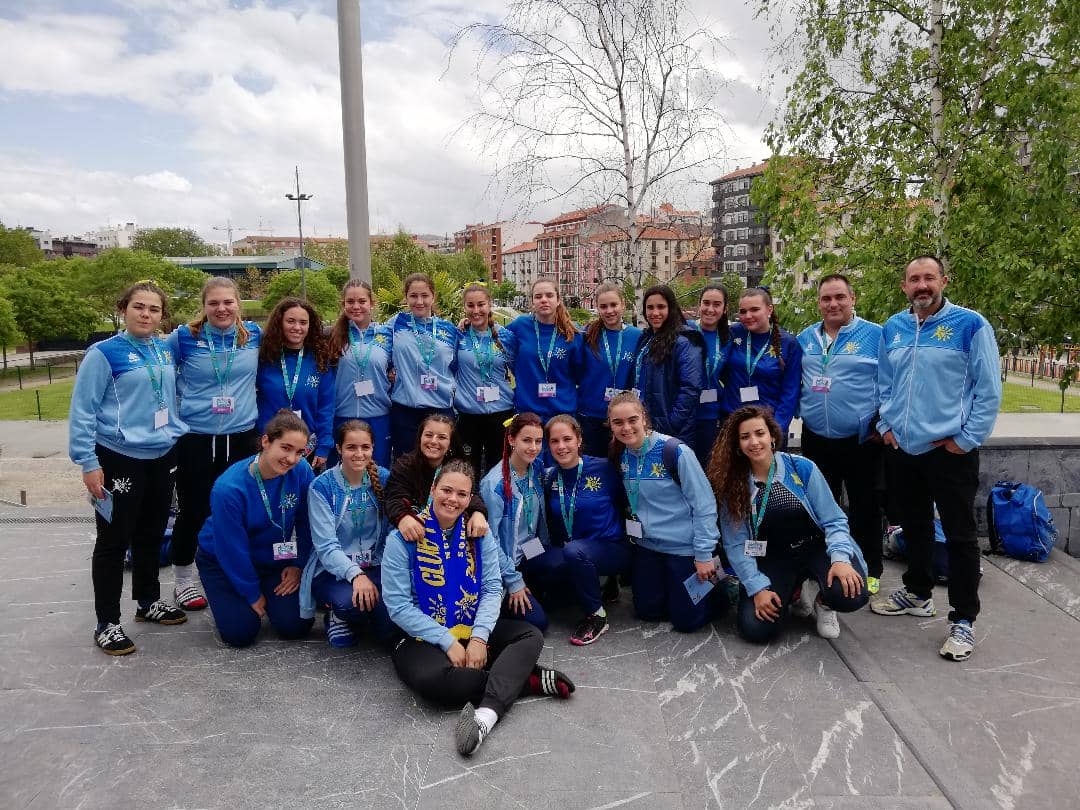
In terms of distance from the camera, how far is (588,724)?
2.91 m

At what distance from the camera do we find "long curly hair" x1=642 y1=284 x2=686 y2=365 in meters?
4.31

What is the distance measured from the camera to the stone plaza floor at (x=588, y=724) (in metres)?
2.49

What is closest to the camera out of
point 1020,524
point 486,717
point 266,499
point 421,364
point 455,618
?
point 486,717

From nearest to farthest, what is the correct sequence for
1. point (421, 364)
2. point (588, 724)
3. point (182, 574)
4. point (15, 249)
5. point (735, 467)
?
1. point (588, 724)
2. point (735, 467)
3. point (182, 574)
4. point (421, 364)
5. point (15, 249)

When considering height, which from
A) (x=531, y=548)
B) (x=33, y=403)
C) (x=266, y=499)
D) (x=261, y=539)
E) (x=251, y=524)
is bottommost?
(x=33, y=403)

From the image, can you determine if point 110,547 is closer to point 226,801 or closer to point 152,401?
point 152,401

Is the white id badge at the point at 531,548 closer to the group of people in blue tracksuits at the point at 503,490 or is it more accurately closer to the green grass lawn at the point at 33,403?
the group of people in blue tracksuits at the point at 503,490

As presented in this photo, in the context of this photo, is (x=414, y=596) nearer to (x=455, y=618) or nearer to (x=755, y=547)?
(x=455, y=618)

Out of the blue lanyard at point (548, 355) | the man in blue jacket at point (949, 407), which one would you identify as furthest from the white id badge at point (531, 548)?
the man in blue jacket at point (949, 407)

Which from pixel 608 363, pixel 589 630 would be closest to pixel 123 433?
pixel 589 630

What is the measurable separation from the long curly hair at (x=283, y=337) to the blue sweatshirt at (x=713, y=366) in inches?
91.5

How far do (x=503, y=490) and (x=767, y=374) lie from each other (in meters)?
1.84

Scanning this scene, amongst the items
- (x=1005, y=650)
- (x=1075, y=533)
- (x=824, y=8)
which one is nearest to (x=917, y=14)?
(x=824, y=8)

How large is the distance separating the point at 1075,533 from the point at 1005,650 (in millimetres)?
2632
